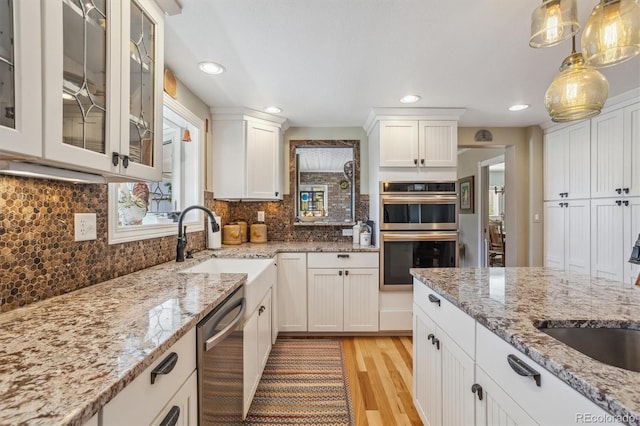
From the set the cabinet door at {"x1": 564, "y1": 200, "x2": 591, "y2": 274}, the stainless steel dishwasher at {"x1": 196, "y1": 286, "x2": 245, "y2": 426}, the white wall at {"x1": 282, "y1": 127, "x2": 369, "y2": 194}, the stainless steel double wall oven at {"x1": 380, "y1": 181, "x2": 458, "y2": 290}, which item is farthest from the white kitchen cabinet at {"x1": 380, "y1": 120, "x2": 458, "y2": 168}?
the stainless steel dishwasher at {"x1": 196, "y1": 286, "x2": 245, "y2": 426}

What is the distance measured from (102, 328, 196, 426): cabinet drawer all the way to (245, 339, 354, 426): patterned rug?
3.57 ft

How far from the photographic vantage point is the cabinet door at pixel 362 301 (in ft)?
9.50

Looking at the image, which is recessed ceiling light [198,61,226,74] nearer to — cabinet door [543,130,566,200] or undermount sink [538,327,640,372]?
undermount sink [538,327,640,372]

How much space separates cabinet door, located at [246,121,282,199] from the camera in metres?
2.98

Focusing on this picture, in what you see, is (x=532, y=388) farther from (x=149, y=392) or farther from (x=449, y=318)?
(x=149, y=392)

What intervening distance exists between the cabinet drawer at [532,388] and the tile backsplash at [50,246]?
1645 mm

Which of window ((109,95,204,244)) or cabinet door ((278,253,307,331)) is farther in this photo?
cabinet door ((278,253,307,331))

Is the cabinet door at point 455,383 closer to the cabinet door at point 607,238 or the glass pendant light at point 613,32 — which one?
the glass pendant light at point 613,32

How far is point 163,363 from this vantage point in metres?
0.83

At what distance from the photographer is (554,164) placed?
326 cm

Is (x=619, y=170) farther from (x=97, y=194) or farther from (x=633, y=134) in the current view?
(x=97, y=194)

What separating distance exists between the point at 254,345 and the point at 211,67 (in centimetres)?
188

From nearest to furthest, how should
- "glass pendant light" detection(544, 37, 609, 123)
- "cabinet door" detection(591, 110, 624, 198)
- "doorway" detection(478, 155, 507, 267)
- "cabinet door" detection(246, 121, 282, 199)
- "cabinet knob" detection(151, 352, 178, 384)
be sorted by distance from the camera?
"cabinet knob" detection(151, 352, 178, 384)
"glass pendant light" detection(544, 37, 609, 123)
"cabinet door" detection(591, 110, 624, 198)
"cabinet door" detection(246, 121, 282, 199)
"doorway" detection(478, 155, 507, 267)

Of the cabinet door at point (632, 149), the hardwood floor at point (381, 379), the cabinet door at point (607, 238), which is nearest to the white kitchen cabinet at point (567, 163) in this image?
the cabinet door at point (607, 238)
